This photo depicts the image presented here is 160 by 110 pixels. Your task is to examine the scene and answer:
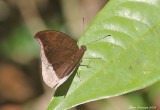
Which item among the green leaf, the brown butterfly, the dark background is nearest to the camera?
the green leaf

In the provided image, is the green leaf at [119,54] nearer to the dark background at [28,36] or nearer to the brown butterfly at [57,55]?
the brown butterfly at [57,55]

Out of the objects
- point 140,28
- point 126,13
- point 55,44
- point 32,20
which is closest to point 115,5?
point 126,13

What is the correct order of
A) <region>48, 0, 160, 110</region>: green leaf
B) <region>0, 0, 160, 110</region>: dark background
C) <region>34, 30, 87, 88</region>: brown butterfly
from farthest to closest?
<region>0, 0, 160, 110</region>: dark background < <region>34, 30, 87, 88</region>: brown butterfly < <region>48, 0, 160, 110</region>: green leaf

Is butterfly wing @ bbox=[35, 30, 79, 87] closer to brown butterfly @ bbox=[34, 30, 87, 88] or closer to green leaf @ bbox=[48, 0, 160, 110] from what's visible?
brown butterfly @ bbox=[34, 30, 87, 88]

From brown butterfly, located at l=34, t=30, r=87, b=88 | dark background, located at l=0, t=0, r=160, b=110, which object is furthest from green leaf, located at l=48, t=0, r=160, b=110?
dark background, located at l=0, t=0, r=160, b=110

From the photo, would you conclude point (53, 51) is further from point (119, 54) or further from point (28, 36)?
point (28, 36)

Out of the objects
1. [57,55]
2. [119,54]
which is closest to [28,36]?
[57,55]
